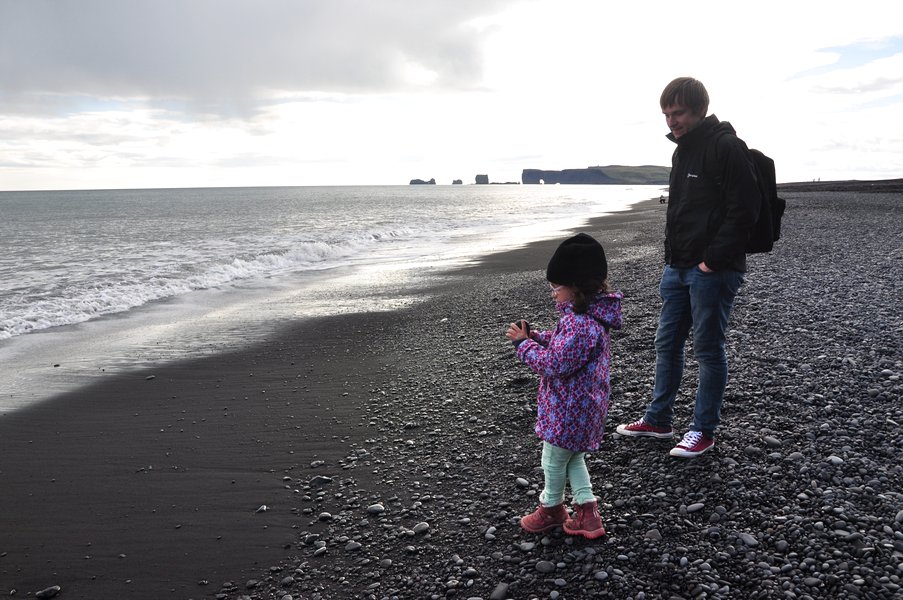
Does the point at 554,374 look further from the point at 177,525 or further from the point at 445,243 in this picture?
the point at 445,243

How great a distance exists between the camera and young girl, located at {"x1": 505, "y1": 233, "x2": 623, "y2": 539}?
348 centimetres

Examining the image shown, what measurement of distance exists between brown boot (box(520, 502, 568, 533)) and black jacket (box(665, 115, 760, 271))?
1.97 metres

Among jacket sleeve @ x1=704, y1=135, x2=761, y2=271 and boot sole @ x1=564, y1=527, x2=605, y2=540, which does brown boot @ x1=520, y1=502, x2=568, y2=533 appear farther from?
jacket sleeve @ x1=704, y1=135, x2=761, y2=271

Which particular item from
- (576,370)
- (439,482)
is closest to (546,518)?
(576,370)

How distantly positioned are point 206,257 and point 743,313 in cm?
2029

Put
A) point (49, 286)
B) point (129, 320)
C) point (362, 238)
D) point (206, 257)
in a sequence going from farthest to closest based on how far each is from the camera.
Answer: point (362, 238)
point (206, 257)
point (49, 286)
point (129, 320)

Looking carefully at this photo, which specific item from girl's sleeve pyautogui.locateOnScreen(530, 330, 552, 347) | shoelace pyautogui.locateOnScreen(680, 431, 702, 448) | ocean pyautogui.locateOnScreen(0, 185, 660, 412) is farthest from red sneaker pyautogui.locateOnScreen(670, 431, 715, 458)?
ocean pyautogui.locateOnScreen(0, 185, 660, 412)

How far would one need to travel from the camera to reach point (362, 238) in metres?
30.6

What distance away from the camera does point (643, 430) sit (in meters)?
4.98

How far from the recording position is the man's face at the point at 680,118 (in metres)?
4.08

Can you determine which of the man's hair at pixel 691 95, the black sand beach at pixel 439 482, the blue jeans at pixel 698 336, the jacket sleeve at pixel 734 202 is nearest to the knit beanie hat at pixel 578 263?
the jacket sleeve at pixel 734 202

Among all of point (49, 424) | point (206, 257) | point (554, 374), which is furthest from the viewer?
point (206, 257)

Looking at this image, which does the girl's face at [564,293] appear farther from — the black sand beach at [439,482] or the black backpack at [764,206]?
the black sand beach at [439,482]

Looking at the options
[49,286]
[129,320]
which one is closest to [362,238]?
[49,286]
